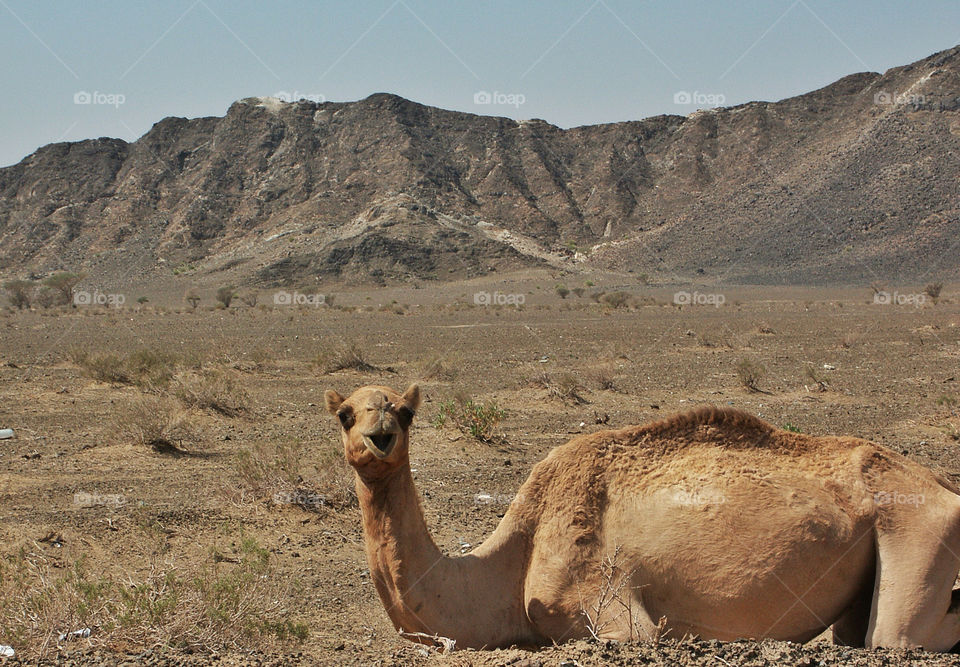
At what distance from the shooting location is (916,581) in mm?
3824

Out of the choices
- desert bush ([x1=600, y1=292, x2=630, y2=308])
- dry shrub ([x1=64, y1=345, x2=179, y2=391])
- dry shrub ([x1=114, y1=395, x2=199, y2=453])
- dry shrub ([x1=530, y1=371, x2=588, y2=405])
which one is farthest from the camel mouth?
desert bush ([x1=600, y1=292, x2=630, y2=308])

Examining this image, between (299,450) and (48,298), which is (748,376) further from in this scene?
(48,298)

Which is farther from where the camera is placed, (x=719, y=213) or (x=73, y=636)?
(x=719, y=213)

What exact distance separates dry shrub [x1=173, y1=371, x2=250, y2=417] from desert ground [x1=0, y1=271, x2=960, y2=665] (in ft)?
0.19

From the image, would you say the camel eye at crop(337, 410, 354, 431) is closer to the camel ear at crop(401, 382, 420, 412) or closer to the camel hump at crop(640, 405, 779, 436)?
the camel ear at crop(401, 382, 420, 412)

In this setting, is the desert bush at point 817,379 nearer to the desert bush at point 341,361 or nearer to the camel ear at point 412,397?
the desert bush at point 341,361

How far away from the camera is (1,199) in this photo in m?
99.7

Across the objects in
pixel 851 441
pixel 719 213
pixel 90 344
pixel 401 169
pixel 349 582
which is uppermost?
pixel 401 169

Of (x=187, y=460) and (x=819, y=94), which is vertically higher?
(x=819, y=94)

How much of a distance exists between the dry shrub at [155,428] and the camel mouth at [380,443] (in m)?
8.35

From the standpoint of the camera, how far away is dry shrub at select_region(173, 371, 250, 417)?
1361cm

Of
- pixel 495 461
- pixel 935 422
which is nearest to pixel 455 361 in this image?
pixel 495 461

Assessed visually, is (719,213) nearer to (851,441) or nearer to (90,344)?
(90,344)

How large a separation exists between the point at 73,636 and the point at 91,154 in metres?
113
